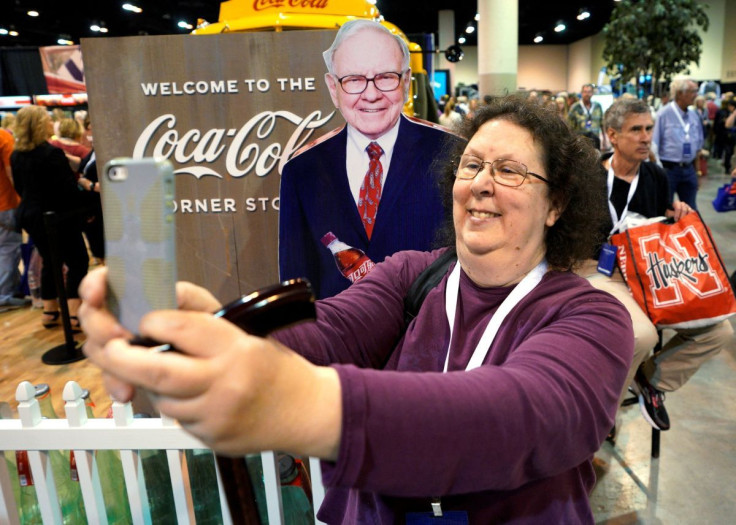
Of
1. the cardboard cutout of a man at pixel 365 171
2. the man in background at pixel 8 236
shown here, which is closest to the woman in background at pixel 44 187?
the man in background at pixel 8 236

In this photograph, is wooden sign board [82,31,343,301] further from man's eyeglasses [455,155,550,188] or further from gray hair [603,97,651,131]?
gray hair [603,97,651,131]

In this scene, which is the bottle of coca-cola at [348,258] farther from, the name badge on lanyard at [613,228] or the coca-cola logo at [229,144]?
the name badge on lanyard at [613,228]

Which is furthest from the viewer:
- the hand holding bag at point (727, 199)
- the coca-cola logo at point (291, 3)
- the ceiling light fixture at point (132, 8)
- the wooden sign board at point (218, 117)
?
the ceiling light fixture at point (132, 8)

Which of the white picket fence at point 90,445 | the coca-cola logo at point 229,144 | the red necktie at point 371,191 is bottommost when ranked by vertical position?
the white picket fence at point 90,445

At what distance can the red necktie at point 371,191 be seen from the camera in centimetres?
200

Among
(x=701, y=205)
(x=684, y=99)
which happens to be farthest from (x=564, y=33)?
(x=684, y=99)

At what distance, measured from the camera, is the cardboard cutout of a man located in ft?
6.31

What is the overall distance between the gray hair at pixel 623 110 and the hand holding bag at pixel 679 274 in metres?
0.76

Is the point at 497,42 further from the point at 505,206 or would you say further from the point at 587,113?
the point at 505,206

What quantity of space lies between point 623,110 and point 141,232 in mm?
3146

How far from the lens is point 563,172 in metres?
1.19

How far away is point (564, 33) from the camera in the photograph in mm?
27094

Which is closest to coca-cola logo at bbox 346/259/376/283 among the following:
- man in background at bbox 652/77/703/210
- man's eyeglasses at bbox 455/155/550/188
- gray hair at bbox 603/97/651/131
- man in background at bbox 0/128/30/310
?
man's eyeglasses at bbox 455/155/550/188

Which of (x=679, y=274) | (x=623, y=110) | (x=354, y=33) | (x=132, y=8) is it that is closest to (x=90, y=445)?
(x=354, y=33)
